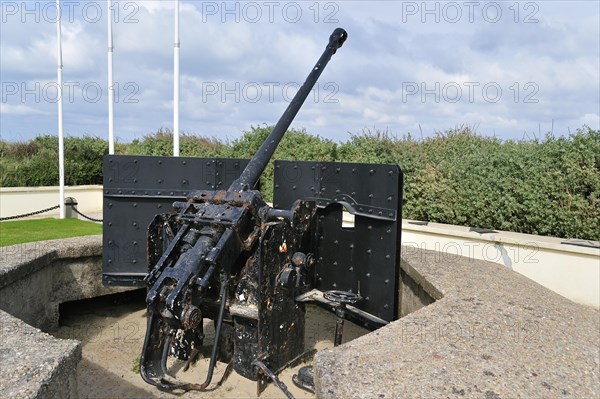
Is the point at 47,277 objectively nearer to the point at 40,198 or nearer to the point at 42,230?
the point at 42,230

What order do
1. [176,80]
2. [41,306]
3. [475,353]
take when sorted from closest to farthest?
[475,353]
[41,306]
[176,80]

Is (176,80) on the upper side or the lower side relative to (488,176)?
upper

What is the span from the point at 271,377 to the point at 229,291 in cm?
72

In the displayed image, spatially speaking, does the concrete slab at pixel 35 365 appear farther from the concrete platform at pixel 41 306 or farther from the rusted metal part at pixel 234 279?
the rusted metal part at pixel 234 279

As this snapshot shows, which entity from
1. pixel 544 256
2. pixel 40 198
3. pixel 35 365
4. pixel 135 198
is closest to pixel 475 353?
pixel 35 365

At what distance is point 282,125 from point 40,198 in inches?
495

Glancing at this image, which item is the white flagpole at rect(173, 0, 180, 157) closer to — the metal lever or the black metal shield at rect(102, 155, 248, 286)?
the black metal shield at rect(102, 155, 248, 286)

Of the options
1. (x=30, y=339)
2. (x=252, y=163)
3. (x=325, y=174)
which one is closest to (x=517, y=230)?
(x=325, y=174)

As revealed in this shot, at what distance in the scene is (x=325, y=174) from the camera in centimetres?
490

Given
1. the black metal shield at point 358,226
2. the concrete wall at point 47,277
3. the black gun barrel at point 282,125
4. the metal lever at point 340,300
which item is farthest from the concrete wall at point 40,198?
the metal lever at point 340,300

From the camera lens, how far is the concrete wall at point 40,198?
47.9 feet

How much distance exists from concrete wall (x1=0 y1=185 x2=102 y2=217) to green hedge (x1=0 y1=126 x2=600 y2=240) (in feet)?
18.6

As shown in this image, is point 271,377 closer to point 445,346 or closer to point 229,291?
point 229,291

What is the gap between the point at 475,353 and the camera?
106 inches
